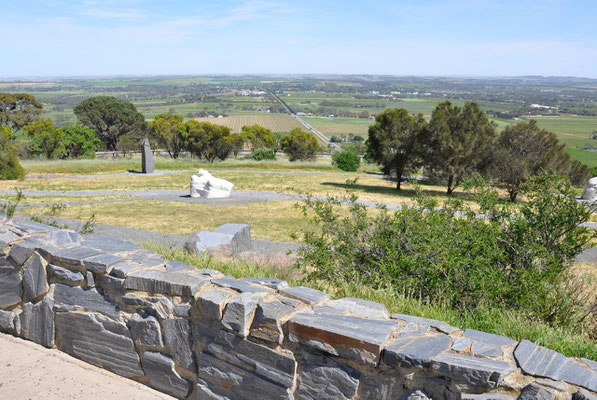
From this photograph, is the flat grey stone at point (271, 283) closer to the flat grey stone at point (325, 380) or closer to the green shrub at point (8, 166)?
the flat grey stone at point (325, 380)

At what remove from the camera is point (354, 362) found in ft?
8.18

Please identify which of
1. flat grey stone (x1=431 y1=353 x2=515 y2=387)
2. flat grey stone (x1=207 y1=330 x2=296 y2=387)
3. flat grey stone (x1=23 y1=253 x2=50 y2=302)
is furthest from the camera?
flat grey stone (x1=23 y1=253 x2=50 y2=302)

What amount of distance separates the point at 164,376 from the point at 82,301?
97 cm

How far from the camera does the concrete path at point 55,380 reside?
3312 millimetres

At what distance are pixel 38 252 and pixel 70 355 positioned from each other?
0.96 m

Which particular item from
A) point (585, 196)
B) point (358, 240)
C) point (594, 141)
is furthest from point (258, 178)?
point (594, 141)

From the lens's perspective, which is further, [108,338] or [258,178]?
[258,178]

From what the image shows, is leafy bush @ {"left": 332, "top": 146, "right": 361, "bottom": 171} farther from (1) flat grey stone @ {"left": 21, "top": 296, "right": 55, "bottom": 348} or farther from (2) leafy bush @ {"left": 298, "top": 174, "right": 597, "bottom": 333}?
(1) flat grey stone @ {"left": 21, "top": 296, "right": 55, "bottom": 348}

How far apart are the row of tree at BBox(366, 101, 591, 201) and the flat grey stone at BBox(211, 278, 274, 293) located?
1839cm

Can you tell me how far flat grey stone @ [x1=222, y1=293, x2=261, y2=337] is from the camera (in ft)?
9.28

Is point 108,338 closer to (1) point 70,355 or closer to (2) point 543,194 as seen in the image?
(1) point 70,355

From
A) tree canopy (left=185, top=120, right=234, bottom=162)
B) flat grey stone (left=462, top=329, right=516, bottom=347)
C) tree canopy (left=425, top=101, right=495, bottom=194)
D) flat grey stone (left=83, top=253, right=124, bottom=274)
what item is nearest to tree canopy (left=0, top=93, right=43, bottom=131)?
tree canopy (left=185, top=120, right=234, bottom=162)

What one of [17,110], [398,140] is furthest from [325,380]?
[17,110]

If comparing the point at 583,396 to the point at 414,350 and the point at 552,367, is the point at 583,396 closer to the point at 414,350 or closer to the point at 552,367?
the point at 552,367
